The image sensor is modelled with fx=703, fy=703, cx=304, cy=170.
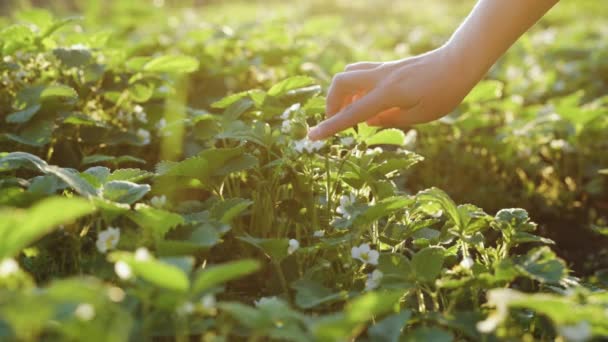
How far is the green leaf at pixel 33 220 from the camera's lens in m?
0.99

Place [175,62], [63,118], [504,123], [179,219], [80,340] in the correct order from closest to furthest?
[80,340] → [179,219] → [63,118] → [175,62] → [504,123]

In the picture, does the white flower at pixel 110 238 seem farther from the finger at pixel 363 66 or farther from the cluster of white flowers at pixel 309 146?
the finger at pixel 363 66

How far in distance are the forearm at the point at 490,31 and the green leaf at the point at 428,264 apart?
490 mm

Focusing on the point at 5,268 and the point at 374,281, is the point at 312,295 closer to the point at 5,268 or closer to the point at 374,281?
the point at 374,281

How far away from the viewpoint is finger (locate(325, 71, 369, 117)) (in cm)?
181

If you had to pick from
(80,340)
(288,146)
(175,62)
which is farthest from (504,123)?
(80,340)

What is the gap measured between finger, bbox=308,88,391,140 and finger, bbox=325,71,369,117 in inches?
3.7

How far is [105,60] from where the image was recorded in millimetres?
2770

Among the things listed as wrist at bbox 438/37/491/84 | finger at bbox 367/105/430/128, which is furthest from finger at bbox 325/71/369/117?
wrist at bbox 438/37/491/84

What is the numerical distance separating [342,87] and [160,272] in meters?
0.91

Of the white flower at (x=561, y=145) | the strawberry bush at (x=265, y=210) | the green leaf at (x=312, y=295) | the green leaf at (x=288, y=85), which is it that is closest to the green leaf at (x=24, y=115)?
the strawberry bush at (x=265, y=210)

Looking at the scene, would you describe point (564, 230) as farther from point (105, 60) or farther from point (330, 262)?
point (105, 60)

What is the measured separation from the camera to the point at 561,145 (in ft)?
10.2

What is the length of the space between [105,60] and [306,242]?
1.30 m
